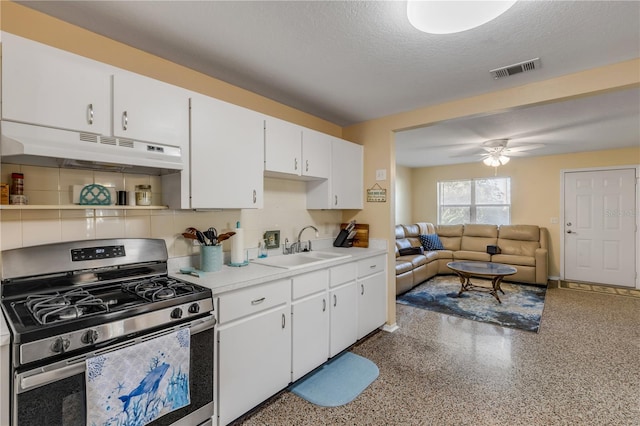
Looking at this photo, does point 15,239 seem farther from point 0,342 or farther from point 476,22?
point 476,22

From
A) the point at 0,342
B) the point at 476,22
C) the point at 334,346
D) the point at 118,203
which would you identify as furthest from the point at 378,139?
the point at 0,342

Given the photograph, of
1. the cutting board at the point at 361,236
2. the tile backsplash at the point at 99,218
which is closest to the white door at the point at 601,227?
the cutting board at the point at 361,236

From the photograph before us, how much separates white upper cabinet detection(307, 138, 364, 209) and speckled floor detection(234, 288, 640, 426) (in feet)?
4.92

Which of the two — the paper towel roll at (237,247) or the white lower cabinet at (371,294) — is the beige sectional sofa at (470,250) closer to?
the white lower cabinet at (371,294)

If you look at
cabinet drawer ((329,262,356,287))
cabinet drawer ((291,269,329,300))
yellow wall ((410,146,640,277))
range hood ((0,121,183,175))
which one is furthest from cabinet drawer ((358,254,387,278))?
yellow wall ((410,146,640,277))

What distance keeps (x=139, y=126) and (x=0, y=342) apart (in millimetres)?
1166

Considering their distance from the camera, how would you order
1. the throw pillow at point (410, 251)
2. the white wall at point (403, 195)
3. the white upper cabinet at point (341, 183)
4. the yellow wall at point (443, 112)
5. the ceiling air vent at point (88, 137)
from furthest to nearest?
the white wall at point (403, 195) < the throw pillow at point (410, 251) < the white upper cabinet at point (341, 183) < the yellow wall at point (443, 112) < the ceiling air vent at point (88, 137)

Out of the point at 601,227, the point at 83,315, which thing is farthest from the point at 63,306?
the point at 601,227

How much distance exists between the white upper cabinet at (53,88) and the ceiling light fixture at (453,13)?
1632 mm

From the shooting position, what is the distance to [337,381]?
2377 mm

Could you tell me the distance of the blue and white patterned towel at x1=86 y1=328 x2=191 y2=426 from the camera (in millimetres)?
1252

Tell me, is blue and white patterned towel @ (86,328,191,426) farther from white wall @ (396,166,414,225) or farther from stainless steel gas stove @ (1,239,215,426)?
white wall @ (396,166,414,225)

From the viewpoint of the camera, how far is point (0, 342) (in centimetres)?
110

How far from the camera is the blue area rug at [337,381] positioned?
2.18 m
